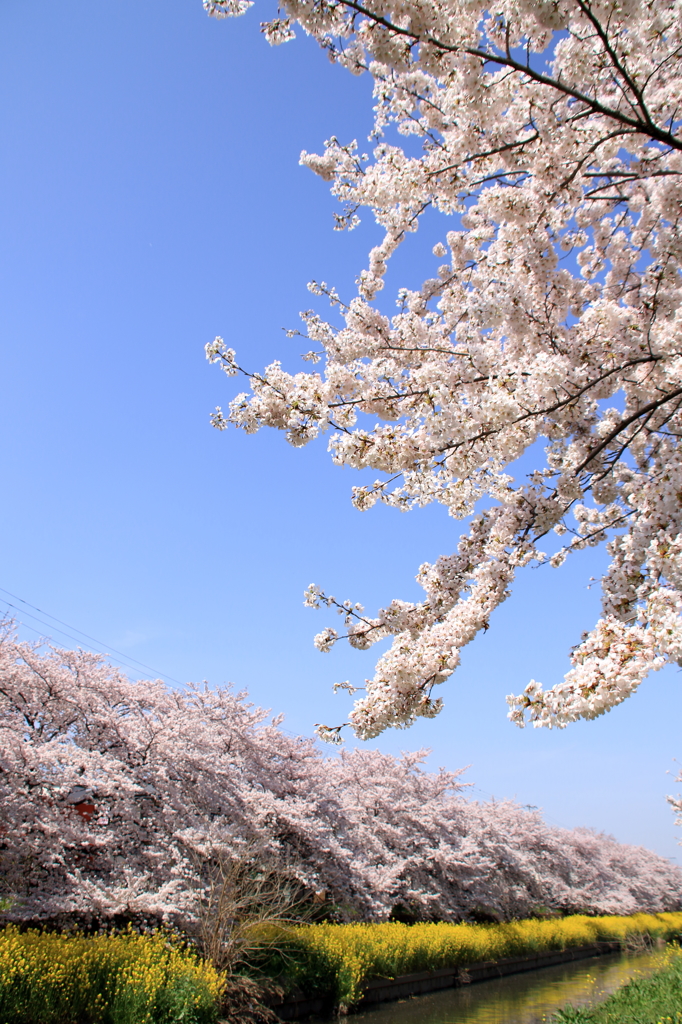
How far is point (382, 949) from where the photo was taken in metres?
13.7

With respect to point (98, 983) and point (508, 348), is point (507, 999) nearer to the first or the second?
point (98, 983)

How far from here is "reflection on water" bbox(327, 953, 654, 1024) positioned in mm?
12219

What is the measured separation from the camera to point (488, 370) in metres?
4.13

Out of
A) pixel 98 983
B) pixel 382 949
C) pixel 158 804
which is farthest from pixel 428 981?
pixel 98 983

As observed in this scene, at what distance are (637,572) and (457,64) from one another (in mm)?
3491

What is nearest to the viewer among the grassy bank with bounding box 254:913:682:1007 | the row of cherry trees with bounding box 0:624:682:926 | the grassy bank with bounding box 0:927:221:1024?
the grassy bank with bounding box 0:927:221:1024

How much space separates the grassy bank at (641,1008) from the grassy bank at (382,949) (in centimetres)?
463

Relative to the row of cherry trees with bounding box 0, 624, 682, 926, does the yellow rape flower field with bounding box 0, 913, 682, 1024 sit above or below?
below

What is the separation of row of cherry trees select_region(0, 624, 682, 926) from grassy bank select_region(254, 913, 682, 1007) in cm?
95

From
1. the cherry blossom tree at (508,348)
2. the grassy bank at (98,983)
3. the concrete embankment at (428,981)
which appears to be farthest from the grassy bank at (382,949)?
the cherry blossom tree at (508,348)

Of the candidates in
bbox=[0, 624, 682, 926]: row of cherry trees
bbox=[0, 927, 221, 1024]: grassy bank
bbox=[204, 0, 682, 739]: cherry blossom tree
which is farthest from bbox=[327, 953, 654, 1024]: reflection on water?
bbox=[204, 0, 682, 739]: cherry blossom tree

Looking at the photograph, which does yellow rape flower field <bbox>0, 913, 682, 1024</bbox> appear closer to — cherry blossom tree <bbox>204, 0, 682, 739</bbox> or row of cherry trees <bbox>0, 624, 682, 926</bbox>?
row of cherry trees <bbox>0, 624, 682, 926</bbox>

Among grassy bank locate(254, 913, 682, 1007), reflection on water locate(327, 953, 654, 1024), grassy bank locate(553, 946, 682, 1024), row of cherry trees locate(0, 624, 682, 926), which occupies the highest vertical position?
row of cherry trees locate(0, 624, 682, 926)

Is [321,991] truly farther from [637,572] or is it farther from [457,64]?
[457,64]
